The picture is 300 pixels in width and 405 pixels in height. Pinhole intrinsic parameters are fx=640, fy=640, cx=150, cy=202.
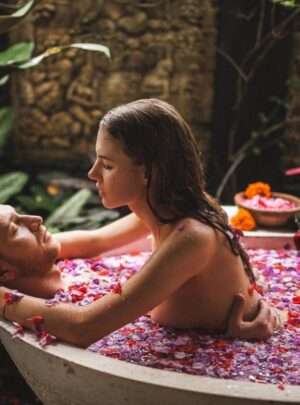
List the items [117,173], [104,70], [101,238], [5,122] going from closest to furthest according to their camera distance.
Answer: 1. [117,173]
2. [101,238]
3. [5,122]
4. [104,70]

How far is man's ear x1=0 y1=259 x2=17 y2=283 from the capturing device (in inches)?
79.3

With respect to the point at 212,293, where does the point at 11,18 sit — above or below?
above

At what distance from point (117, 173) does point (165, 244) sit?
0.25 metres

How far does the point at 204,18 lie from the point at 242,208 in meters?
2.18

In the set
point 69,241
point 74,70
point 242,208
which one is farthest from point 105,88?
point 69,241

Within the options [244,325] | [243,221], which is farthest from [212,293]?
[243,221]

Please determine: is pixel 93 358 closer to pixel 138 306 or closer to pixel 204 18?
pixel 138 306

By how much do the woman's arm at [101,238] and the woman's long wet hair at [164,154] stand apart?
568 millimetres

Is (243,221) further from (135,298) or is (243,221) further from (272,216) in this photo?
(135,298)

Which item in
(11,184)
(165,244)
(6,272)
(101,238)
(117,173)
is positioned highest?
(117,173)

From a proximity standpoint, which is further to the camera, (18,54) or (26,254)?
(18,54)

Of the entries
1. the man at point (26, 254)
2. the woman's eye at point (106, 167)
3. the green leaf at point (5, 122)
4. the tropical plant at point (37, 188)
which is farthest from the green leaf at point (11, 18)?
the woman's eye at point (106, 167)

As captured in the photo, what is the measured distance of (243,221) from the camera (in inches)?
113

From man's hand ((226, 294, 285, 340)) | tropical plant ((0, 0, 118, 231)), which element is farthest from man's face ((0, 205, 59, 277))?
tropical plant ((0, 0, 118, 231))
